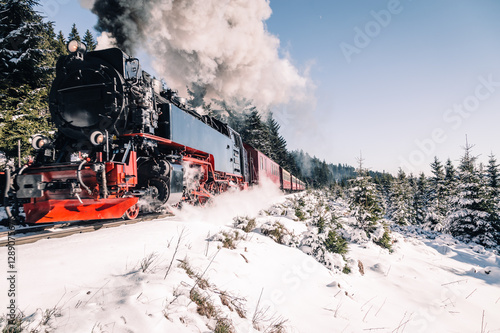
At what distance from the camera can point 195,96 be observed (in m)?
17.8

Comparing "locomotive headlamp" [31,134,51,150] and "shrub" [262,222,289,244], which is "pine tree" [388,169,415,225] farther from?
"locomotive headlamp" [31,134,51,150]

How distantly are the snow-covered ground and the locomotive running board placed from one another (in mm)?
468

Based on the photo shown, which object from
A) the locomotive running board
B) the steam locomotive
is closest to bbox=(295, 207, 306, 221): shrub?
the steam locomotive

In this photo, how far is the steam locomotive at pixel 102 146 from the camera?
453 cm

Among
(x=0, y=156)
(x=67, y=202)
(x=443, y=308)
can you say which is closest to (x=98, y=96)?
(x=67, y=202)

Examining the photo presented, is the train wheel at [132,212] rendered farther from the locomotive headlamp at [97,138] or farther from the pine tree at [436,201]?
the pine tree at [436,201]

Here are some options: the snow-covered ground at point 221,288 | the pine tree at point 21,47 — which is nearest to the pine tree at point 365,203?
the snow-covered ground at point 221,288

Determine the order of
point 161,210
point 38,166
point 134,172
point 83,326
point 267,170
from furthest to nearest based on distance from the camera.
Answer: point 267,170 < point 161,210 < point 134,172 < point 38,166 < point 83,326

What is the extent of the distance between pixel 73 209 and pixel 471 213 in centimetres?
1844

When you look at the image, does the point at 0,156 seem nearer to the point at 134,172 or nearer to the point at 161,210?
the point at 161,210

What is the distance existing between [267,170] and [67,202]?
1398 centimetres

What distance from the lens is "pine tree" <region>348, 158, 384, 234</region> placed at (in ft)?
31.2

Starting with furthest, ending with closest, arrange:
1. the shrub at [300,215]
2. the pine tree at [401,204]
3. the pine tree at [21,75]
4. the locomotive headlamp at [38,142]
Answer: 1. the pine tree at [401,204]
2. the pine tree at [21,75]
3. the shrub at [300,215]
4. the locomotive headlamp at [38,142]

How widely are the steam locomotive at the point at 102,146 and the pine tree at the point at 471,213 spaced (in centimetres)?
1589
